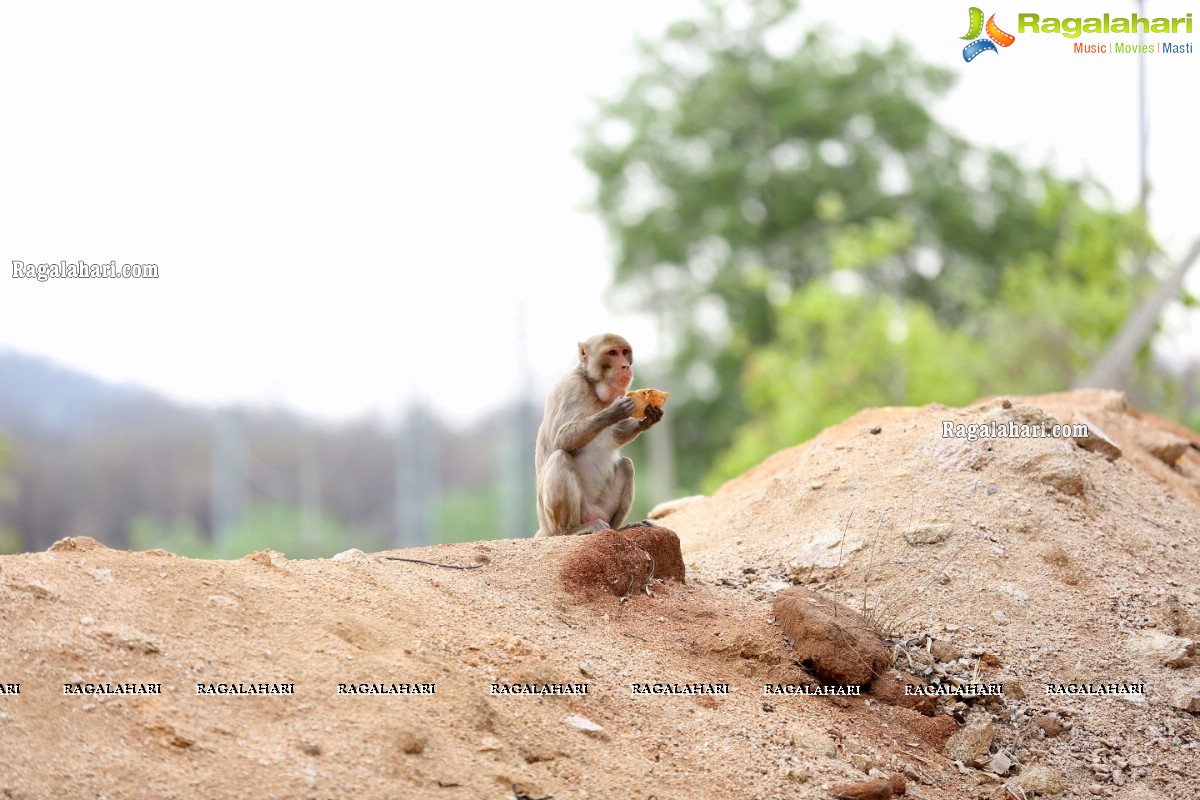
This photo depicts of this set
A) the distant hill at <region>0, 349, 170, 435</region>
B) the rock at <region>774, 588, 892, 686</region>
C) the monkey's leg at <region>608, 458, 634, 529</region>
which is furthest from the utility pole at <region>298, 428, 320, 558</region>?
the rock at <region>774, 588, 892, 686</region>

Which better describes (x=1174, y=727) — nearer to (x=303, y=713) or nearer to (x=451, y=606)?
(x=451, y=606)

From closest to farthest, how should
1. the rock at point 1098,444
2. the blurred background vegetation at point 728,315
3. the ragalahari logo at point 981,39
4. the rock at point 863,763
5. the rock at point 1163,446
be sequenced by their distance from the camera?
the rock at point 863,763, the rock at point 1098,444, the rock at point 1163,446, the ragalahari logo at point 981,39, the blurred background vegetation at point 728,315

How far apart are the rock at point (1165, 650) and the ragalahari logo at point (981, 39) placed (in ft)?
30.0

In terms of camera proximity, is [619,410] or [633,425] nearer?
[619,410]

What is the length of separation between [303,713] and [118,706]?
698 mm

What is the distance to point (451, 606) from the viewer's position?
6.34 m

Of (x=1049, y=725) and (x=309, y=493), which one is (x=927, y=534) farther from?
(x=309, y=493)

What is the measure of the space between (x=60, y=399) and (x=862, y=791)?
3039 cm

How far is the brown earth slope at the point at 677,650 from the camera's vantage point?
4.81m

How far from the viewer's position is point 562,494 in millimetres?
7719

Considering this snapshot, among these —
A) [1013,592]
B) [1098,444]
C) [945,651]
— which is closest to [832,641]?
[945,651]

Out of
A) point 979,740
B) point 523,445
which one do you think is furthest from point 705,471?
point 979,740

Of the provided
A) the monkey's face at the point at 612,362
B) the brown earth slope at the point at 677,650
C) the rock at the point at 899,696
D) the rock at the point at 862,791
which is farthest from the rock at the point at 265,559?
the rock at the point at 899,696

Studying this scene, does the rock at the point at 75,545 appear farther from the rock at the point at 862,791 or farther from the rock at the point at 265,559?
the rock at the point at 862,791
